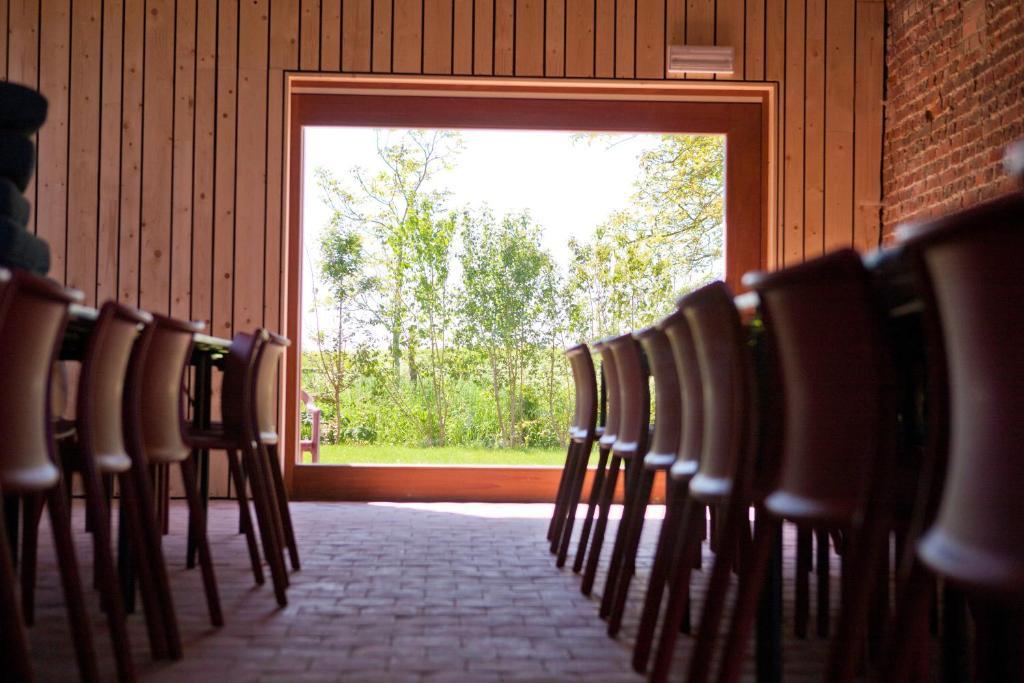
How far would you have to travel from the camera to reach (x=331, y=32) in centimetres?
641

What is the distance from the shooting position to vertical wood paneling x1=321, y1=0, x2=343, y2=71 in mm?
6410

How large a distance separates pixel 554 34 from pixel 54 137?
3.18 metres

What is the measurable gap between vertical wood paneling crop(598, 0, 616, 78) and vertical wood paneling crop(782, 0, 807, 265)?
1.03m

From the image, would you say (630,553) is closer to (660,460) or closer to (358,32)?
(660,460)

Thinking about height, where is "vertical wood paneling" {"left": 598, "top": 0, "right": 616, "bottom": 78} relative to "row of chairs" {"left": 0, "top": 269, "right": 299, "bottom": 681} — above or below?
above

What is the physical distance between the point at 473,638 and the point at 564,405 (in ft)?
12.9

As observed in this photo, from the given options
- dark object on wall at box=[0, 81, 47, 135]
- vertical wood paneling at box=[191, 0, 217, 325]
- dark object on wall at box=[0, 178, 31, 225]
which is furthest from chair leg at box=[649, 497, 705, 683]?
vertical wood paneling at box=[191, 0, 217, 325]

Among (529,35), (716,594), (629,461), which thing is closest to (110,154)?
(529,35)

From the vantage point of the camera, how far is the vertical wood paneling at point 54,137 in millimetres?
6316

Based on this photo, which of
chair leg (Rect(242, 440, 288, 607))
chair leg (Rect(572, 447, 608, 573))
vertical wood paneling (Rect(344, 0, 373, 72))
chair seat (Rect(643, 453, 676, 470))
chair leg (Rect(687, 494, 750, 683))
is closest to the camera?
chair leg (Rect(687, 494, 750, 683))

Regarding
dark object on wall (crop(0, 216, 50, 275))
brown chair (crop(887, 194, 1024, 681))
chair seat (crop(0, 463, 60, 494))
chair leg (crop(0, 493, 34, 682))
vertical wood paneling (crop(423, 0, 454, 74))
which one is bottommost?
chair leg (crop(0, 493, 34, 682))

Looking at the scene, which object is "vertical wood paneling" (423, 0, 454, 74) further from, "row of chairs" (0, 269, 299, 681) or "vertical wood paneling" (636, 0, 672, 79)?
"row of chairs" (0, 269, 299, 681)

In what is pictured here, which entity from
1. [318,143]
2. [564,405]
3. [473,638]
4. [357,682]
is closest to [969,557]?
[357,682]

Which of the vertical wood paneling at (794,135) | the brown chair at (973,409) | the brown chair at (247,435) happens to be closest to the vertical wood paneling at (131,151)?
the brown chair at (247,435)
